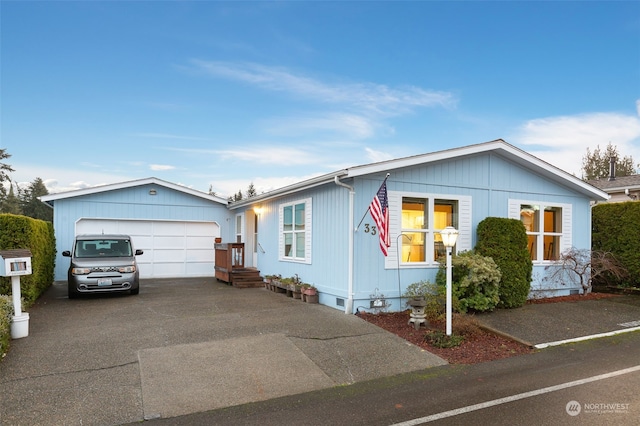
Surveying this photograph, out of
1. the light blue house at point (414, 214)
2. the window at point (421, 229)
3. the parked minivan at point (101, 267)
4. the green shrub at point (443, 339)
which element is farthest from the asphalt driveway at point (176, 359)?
the window at point (421, 229)

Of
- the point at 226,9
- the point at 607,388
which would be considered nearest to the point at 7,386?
the point at 607,388

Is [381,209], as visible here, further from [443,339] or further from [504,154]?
[504,154]

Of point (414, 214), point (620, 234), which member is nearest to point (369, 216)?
point (414, 214)

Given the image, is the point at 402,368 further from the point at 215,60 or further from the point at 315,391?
the point at 215,60

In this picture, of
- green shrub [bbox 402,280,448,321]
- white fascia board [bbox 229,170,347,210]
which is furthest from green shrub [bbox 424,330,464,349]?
white fascia board [bbox 229,170,347,210]

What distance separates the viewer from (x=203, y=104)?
13.5 meters

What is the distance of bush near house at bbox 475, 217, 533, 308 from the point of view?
8.70 m

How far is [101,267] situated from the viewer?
392 inches

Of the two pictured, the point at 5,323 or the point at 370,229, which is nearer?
the point at 5,323

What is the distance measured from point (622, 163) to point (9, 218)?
47.3 metres

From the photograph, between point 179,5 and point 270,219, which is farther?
point 270,219

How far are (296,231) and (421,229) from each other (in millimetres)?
3561

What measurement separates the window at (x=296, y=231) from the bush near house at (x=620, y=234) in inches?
369

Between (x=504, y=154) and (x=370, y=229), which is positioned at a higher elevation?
(x=504, y=154)
